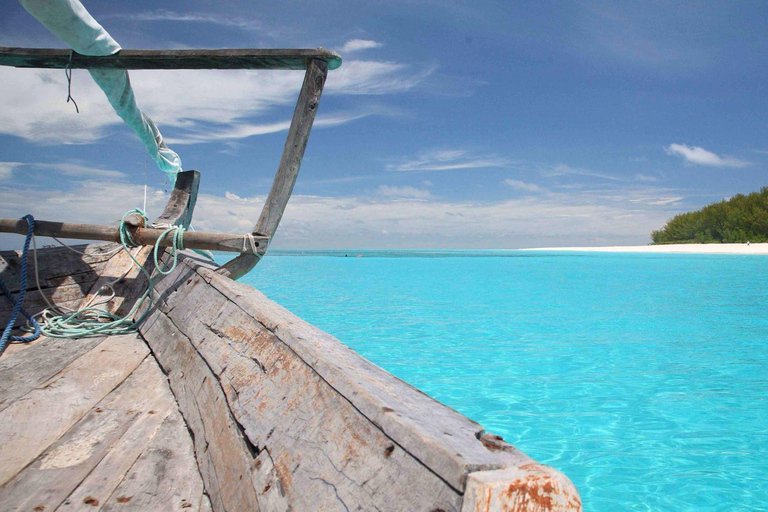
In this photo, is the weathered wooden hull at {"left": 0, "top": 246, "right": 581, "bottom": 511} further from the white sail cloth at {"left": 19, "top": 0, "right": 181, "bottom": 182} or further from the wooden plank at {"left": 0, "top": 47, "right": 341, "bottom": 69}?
the white sail cloth at {"left": 19, "top": 0, "right": 181, "bottom": 182}

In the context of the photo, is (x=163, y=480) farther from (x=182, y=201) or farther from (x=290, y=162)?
(x=182, y=201)

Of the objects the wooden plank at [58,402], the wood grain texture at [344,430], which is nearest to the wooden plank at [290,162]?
the wooden plank at [58,402]

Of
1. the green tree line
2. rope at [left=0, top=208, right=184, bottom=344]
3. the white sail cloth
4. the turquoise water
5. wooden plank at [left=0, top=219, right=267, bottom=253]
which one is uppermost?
the green tree line

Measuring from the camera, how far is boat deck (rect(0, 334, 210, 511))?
137cm

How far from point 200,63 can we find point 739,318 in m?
10.3

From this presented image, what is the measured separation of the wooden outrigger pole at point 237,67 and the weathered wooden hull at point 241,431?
0.47 m

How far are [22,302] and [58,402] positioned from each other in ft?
5.59

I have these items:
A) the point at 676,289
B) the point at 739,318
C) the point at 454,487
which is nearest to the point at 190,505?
the point at 454,487

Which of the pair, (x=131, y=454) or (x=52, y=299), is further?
(x=52, y=299)

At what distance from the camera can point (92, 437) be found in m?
1.73

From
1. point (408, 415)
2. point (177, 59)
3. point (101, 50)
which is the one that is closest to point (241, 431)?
point (408, 415)

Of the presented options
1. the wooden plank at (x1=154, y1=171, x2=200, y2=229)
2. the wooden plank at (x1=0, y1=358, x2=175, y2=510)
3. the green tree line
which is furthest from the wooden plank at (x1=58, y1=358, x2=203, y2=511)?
the green tree line

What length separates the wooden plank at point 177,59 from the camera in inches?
121

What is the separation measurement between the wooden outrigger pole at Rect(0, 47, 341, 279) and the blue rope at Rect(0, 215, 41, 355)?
0.27 ft
